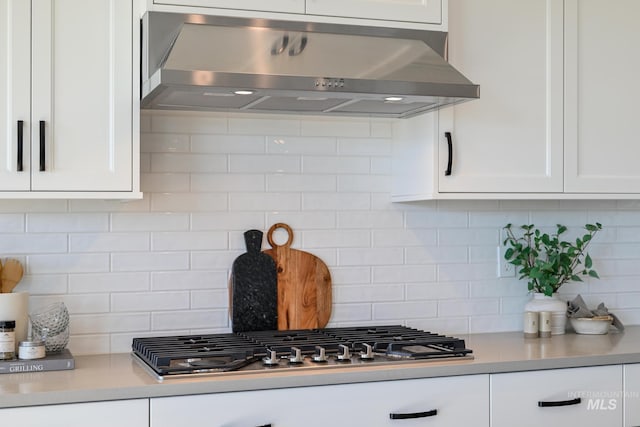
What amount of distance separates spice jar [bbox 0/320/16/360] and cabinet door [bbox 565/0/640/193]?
81.7 inches

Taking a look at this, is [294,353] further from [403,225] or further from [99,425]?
[403,225]

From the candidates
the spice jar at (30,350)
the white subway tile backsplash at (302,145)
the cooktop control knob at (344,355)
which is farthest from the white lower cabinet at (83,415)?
the white subway tile backsplash at (302,145)

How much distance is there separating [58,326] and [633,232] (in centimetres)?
249

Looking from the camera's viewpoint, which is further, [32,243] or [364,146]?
[364,146]

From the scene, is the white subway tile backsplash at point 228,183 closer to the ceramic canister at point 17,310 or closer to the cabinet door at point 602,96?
the ceramic canister at point 17,310

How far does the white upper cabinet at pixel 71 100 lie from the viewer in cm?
275

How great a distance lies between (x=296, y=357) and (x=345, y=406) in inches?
8.6

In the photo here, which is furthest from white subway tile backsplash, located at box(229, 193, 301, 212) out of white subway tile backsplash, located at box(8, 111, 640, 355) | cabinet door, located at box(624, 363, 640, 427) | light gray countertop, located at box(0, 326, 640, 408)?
cabinet door, located at box(624, 363, 640, 427)

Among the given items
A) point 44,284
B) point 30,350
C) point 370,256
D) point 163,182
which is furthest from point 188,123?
point 30,350

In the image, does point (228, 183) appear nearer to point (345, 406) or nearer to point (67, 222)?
point (67, 222)

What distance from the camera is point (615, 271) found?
3910 millimetres

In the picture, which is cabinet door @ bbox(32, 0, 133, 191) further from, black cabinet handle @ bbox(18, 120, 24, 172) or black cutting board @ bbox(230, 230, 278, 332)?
black cutting board @ bbox(230, 230, 278, 332)

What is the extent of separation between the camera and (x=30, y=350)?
2.79m

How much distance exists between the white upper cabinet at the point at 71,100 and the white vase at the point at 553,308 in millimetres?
1700
